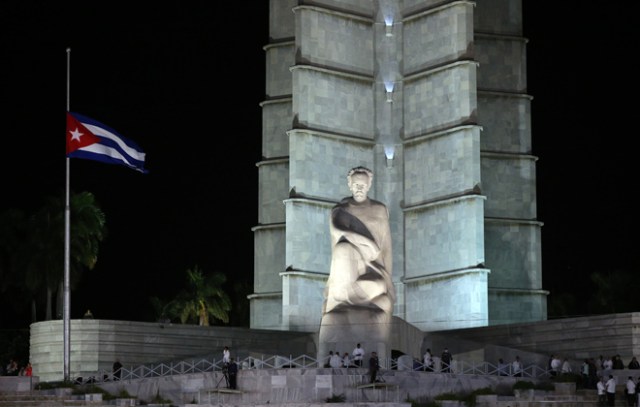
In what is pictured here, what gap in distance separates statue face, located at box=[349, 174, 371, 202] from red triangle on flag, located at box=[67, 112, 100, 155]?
7235 mm

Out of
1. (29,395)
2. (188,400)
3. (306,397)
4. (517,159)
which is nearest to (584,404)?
(306,397)

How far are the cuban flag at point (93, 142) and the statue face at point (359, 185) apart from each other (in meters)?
6.45

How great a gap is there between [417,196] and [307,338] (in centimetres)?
747

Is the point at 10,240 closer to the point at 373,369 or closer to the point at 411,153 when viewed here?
the point at 411,153

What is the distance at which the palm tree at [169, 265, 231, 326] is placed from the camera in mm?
72250

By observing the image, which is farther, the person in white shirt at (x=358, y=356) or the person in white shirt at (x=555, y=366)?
the person in white shirt at (x=555, y=366)

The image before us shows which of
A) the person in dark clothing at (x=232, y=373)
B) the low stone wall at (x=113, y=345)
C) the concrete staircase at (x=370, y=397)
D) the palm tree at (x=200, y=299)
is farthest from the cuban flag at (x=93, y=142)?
the palm tree at (x=200, y=299)

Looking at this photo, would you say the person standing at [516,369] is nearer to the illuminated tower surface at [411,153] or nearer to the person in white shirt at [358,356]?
the person in white shirt at [358,356]

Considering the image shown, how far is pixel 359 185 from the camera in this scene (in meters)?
46.3

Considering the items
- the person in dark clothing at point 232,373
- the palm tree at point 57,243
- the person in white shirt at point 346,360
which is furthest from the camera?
the palm tree at point 57,243

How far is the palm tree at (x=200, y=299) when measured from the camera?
72250 millimetres

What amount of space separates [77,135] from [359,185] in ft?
25.9

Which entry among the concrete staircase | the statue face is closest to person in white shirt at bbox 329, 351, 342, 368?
the concrete staircase

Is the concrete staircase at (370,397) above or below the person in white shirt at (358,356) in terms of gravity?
below
